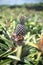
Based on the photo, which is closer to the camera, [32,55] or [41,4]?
[32,55]

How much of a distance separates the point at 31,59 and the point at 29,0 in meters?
9.28

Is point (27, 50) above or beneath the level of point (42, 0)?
beneath

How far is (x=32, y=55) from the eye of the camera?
6.33 ft

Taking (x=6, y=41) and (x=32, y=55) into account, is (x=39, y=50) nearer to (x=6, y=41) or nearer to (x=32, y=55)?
(x=32, y=55)

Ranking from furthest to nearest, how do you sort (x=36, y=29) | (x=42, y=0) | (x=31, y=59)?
(x=42, y=0), (x=36, y=29), (x=31, y=59)

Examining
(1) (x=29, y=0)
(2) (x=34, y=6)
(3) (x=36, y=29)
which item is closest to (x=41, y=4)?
(2) (x=34, y=6)

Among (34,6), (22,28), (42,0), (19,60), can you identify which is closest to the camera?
(19,60)

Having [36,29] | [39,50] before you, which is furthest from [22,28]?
[36,29]

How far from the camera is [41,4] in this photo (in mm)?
10039

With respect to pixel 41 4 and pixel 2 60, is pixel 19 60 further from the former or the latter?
pixel 41 4

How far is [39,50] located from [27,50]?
130 millimetres

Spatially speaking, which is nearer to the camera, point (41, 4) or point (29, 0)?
point (41, 4)

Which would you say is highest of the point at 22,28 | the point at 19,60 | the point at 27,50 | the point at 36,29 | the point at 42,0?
the point at 42,0

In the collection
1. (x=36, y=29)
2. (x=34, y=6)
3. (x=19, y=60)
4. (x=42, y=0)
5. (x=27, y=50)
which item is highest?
(x=42, y=0)
